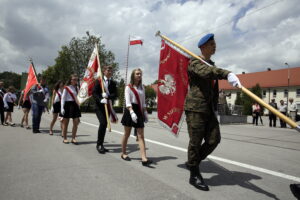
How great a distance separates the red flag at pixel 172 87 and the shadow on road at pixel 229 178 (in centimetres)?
89

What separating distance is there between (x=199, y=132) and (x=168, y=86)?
142cm

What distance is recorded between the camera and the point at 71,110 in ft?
22.4

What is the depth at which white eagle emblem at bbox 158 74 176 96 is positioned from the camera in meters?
4.56

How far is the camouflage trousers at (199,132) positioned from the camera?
3.45 meters

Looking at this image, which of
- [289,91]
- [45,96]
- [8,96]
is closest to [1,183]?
[45,96]

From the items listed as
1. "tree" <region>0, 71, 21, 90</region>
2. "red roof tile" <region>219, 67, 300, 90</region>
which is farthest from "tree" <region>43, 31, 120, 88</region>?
"tree" <region>0, 71, 21, 90</region>

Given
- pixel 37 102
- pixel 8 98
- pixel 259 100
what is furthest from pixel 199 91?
pixel 8 98

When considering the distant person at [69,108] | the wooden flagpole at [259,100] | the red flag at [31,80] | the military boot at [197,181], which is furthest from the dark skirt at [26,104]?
the military boot at [197,181]

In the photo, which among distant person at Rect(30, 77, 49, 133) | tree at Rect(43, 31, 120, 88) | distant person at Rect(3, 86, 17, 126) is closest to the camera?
distant person at Rect(30, 77, 49, 133)

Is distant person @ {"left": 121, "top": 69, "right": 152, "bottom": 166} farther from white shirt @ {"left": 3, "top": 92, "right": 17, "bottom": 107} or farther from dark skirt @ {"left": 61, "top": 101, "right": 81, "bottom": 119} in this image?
white shirt @ {"left": 3, "top": 92, "right": 17, "bottom": 107}

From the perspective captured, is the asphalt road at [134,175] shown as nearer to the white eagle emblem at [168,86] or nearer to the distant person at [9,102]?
the white eagle emblem at [168,86]

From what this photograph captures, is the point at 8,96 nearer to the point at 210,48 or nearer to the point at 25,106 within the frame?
the point at 25,106

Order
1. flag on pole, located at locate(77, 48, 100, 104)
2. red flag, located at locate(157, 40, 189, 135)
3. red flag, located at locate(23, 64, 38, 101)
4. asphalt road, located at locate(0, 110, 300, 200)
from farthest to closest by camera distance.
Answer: red flag, located at locate(23, 64, 38, 101)
flag on pole, located at locate(77, 48, 100, 104)
red flag, located at locate(157, 40, 189, 135)
asphalt road, located at locate(0, 110, 300, 200)

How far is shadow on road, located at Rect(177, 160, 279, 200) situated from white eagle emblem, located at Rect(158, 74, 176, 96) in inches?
55.2
